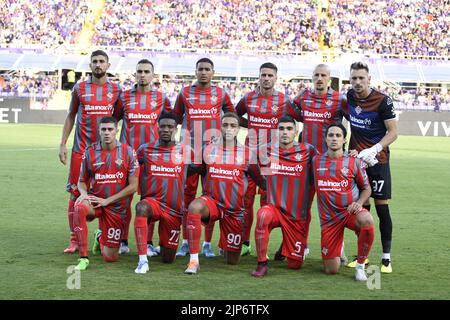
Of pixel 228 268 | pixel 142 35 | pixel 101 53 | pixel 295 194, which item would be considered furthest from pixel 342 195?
pixel 142 35

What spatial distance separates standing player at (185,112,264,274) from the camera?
7766 mm

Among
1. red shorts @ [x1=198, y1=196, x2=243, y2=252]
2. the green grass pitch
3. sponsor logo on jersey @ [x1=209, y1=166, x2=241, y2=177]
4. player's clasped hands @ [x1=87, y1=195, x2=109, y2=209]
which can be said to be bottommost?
the green grass pitch

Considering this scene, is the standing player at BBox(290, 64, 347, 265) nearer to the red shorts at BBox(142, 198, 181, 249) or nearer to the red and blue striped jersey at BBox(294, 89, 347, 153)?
the red and blue striped jersey at BBox(294, 89, 347, 153)

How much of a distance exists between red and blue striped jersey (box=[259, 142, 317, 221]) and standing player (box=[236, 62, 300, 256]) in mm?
744

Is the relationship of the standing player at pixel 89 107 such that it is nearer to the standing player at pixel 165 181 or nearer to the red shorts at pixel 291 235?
the standing player at pixel 165 181

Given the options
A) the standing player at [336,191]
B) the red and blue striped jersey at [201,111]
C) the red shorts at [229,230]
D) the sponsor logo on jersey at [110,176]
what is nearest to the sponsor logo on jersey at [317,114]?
the standing player at [336,191]

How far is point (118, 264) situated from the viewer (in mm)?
7609

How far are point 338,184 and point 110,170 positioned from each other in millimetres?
2190

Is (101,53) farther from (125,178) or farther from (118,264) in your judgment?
(118,264)

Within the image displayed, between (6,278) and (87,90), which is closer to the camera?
(6,278)

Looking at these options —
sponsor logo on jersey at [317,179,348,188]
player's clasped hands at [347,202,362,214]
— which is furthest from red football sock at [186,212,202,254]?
player's clasped hands at [347,202,362,214]

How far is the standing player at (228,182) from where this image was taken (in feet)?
25.5

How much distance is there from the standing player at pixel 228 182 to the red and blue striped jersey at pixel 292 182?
0.98 feet

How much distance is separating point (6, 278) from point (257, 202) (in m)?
6.41
